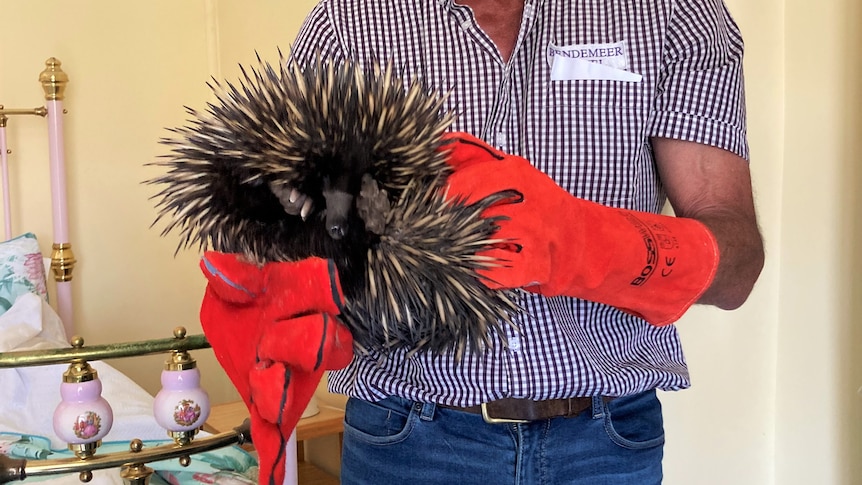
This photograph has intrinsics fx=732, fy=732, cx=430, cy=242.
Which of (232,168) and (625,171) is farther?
(625,171)

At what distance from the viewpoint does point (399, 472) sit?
2.77 ft

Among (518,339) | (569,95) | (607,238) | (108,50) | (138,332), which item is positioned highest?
(108,50)

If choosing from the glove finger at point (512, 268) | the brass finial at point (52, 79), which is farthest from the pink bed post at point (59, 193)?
the glove finger at point (512, 268)

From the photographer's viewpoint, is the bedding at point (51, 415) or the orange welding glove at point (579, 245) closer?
the orange welding glove at point (579, 245)

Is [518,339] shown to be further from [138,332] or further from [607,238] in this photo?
Answer: [138,332]

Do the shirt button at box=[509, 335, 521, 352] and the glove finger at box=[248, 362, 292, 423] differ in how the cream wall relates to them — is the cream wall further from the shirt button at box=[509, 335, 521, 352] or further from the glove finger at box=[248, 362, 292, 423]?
the glove finger at box=[248, 362, 292, 423]

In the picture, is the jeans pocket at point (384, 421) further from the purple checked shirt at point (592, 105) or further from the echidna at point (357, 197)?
the echidna at point (357, 197)

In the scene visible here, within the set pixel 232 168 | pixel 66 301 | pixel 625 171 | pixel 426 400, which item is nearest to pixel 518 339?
pixel 426 400

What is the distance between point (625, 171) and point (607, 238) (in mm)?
216

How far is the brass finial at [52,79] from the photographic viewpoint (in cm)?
229

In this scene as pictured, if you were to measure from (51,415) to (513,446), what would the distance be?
4.49 ft

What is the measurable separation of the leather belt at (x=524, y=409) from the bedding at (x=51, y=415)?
2.50 feet

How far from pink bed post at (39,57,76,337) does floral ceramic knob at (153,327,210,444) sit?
58.1 inches

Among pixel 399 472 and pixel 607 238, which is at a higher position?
pixel 607 238
